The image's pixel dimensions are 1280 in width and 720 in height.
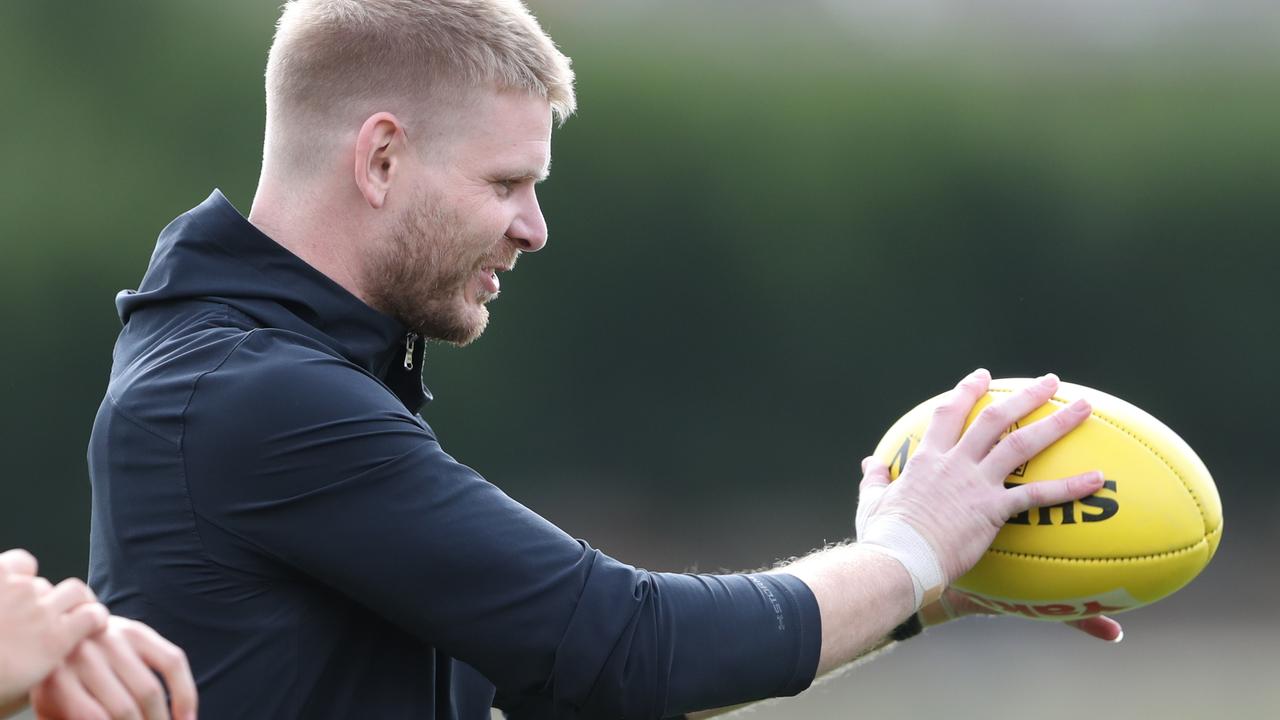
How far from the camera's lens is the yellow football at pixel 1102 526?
8.22ft

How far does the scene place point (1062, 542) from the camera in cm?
250

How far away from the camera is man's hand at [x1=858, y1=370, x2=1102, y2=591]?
7.61ft

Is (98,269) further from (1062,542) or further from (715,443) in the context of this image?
(1062,542)

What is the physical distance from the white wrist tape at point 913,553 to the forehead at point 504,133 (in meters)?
0.86

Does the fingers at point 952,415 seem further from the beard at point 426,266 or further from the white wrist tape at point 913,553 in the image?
the beard at point 426,266

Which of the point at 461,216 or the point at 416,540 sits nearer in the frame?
the point at 416,540

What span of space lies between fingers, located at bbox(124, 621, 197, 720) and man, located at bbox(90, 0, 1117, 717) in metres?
0.53

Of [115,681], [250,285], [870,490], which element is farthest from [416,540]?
[870,490]

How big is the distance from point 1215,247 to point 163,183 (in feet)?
23.9

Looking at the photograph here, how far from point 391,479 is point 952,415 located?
39.1 inches

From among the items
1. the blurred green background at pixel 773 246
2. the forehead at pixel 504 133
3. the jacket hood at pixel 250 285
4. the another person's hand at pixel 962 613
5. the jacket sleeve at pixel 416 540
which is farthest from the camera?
the blurred green background at pixel 773 246

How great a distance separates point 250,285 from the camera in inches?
87.0

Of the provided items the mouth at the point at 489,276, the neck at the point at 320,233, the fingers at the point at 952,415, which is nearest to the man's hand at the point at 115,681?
the neck at the point at 320,233

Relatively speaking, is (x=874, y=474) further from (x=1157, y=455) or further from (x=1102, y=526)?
(x=1157, y=455)
